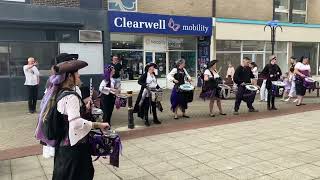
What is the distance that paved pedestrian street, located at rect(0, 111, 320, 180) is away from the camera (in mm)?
5559

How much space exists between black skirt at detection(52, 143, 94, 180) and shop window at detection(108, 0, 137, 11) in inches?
534

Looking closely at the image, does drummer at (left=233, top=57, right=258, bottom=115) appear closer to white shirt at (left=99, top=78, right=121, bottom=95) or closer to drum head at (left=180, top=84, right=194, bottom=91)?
drum head at (left=180, top=84, right=194, bottom=91)

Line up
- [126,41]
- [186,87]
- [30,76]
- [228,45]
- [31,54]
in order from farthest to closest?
[228,45]
[126,41]
[31,54]
[30,76]
[186,87]

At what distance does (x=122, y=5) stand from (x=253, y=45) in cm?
837

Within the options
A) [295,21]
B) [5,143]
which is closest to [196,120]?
[5,143]

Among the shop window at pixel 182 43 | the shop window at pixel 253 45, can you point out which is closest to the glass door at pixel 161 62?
the shop window at pixel 182 43

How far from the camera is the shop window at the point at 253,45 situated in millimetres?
21391

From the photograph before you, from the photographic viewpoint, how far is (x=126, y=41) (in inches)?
→ 691

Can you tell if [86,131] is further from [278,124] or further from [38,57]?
[38,57]

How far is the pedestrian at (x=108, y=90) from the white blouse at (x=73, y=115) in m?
5.45

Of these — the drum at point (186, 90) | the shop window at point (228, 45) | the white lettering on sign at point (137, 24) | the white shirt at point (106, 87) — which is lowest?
the drum at point (186, 90)

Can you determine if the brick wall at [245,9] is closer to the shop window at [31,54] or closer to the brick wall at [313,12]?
the brick wall at [313,12]

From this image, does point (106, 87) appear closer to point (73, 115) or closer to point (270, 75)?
point (270, 75)

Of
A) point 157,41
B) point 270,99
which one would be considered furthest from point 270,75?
point 157,41
